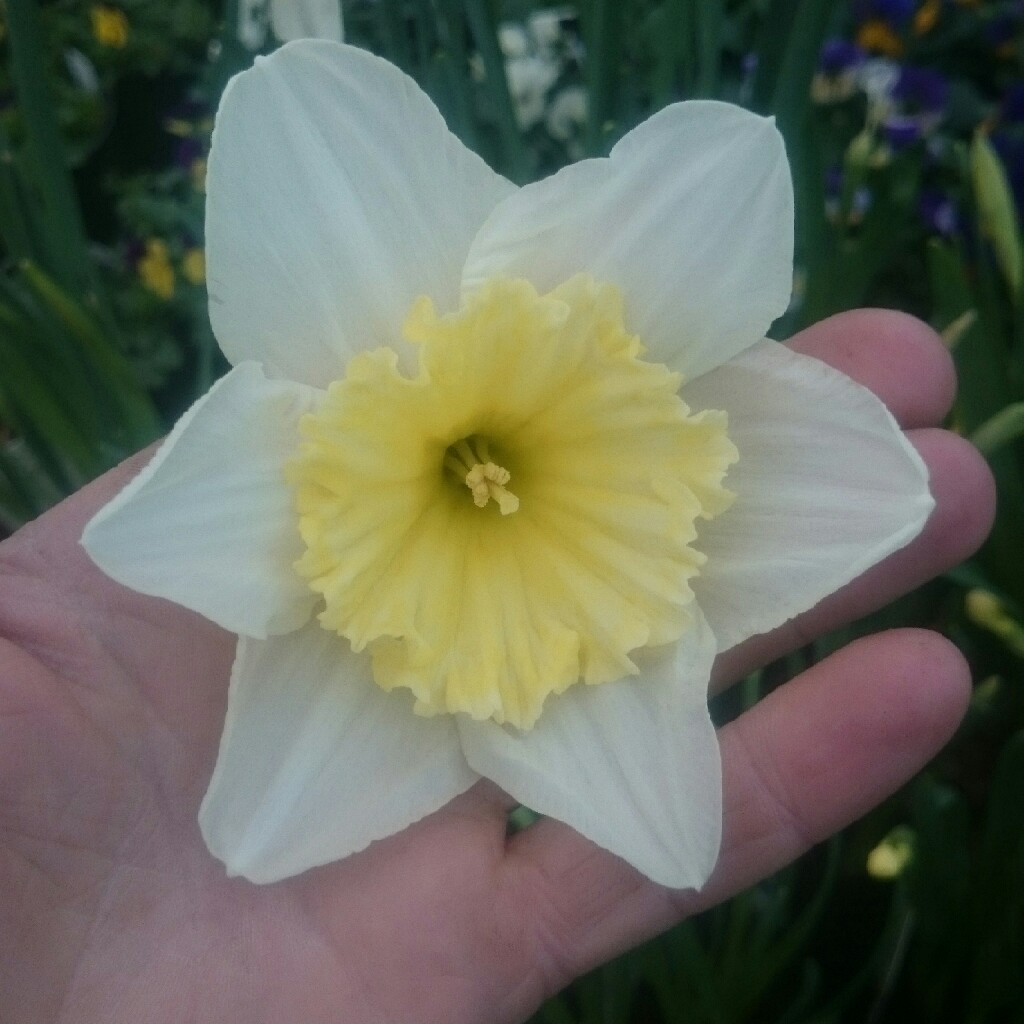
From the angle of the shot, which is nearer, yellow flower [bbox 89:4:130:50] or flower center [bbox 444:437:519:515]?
flower center [bbox 444:437:519:515]

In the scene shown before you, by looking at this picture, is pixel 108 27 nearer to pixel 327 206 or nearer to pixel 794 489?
pixel 327 206

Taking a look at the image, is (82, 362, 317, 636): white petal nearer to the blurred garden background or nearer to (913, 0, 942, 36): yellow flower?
the blurred garden background

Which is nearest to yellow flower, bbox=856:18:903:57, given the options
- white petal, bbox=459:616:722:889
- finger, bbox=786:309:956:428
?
finger, bbox=786:309:956:428

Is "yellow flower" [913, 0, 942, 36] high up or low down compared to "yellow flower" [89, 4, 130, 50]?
down

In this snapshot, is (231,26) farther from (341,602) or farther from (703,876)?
(703,876)

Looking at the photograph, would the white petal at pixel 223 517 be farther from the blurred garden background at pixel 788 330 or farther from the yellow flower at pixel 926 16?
the yellow flower at pixel 926 16

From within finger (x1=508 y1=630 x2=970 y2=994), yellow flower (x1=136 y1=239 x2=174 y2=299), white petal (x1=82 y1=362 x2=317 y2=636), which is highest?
white petal (x1=82 y1=362 x2=317 y2=636)
